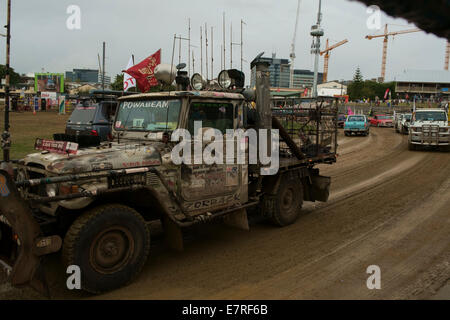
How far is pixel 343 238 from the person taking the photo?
6078 millimetres

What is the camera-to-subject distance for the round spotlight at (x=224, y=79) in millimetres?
5891

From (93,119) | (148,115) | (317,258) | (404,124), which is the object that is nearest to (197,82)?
(148,115)

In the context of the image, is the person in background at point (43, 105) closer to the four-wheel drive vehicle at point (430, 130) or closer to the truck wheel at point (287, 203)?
the four-wheel drive vehicle at point (430, 130)

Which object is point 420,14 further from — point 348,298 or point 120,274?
point 120,274

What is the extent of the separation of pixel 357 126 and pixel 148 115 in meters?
23.0

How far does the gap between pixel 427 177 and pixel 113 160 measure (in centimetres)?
1071

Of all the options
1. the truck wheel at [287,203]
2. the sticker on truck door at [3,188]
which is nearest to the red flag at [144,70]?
the truck wheel at [287,203]

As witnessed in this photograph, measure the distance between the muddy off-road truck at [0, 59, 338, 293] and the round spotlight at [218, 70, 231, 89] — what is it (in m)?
0.02

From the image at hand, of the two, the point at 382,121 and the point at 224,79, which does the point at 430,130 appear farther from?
the point at 382,121

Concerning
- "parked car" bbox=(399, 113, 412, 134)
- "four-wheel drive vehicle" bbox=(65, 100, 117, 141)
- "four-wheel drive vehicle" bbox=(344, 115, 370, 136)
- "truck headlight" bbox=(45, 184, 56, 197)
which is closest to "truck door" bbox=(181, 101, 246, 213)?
"truck headlight" bbox=(45, 184, 56, 197)

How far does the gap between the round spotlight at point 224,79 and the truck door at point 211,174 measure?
0.49 meters
